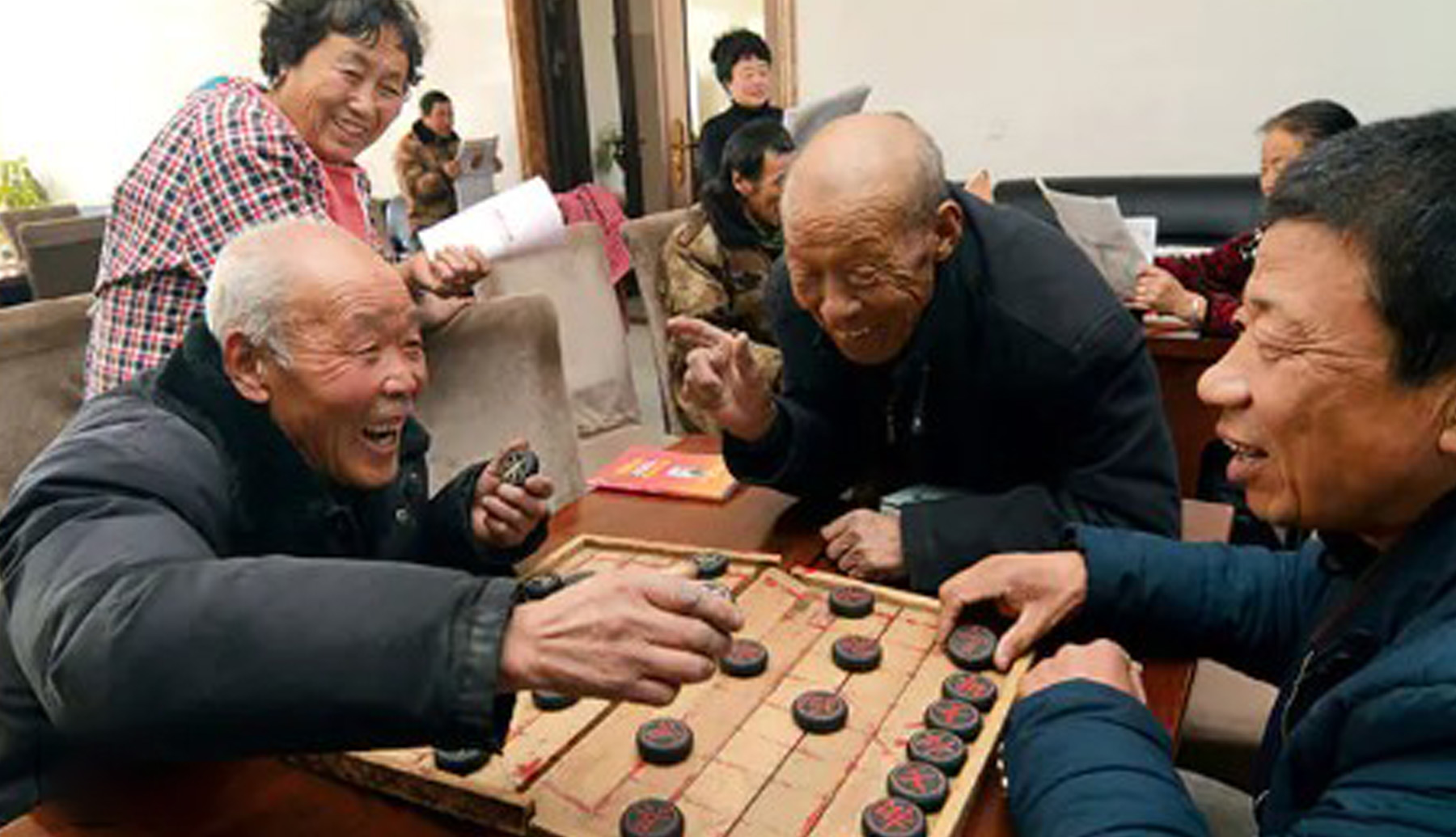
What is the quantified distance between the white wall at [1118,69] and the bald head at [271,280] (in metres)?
3.89

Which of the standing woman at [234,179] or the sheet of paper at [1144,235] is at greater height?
the standing woman at [234,179]

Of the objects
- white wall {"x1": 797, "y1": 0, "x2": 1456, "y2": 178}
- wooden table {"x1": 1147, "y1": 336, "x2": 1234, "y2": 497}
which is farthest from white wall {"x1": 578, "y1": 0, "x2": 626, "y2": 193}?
wooden table {"x1": 1147, "y1": 336, "x2": 1234, "y2": 497}

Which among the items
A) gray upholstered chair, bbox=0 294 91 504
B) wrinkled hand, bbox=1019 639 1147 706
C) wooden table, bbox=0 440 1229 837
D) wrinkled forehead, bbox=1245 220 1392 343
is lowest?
wooden table, bbox=0 440 1229 837

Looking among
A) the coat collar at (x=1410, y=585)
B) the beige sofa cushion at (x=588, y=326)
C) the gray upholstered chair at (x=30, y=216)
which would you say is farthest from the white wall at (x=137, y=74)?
the coat collar at (x=1410, y=585)

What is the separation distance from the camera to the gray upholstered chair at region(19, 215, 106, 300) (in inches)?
134

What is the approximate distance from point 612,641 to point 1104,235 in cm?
269

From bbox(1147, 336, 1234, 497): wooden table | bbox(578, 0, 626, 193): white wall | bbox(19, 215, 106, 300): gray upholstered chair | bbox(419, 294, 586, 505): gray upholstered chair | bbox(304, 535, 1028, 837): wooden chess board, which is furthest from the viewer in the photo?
bbox(578, 0, 626, 193): white wall

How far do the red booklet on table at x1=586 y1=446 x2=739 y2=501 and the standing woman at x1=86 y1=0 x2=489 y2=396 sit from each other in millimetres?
420

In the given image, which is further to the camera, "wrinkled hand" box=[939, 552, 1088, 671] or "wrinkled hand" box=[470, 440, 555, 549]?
"wrinkled hand" box=[470, 440, 555, 549]

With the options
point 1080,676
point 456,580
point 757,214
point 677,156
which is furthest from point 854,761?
point 677,156

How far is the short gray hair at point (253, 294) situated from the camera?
1041mm

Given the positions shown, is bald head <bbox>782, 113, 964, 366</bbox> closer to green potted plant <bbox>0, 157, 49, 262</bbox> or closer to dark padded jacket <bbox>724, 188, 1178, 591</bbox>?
dark padded jacket <bbox>724, 188, 1178, 591</bbox>

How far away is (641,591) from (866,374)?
85 centimetres

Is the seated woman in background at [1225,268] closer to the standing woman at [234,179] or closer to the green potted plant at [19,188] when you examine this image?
the standing woman at [234,179]
